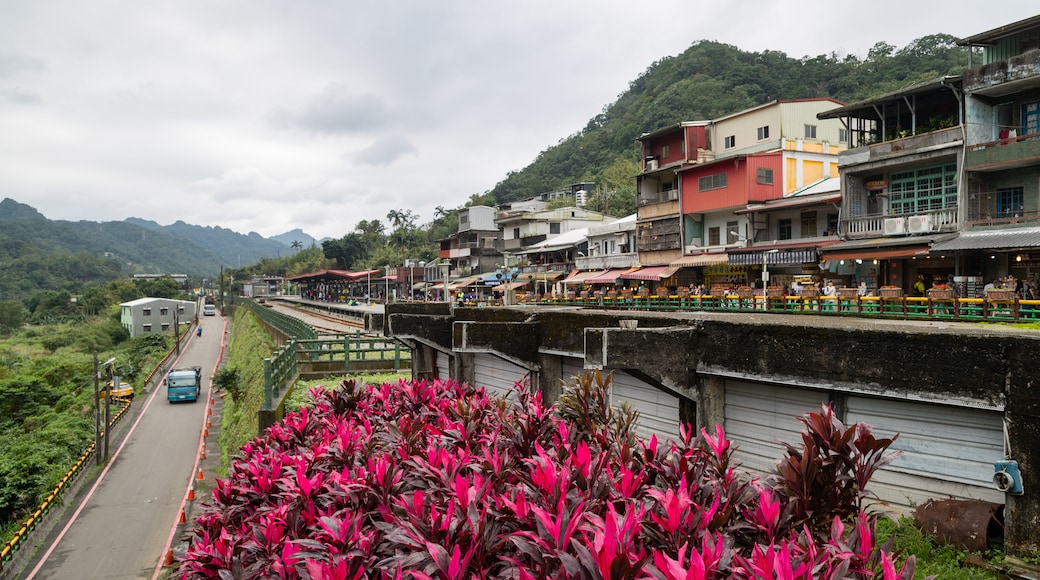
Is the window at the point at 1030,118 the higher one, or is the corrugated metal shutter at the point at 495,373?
the window at the point at 1030,118

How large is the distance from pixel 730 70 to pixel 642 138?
52.0 metres

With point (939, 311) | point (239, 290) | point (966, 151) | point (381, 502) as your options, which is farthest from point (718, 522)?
point (239, 290)

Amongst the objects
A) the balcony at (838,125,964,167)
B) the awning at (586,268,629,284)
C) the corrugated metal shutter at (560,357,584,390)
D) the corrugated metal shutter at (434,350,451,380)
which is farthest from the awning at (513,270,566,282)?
the corrugated metal shutter at (560,357,584,390)

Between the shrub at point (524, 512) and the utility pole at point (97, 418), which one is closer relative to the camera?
the shrub at point (524, 512)

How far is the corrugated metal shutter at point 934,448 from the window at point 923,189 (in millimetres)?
18524

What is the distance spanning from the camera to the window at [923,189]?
831 inches

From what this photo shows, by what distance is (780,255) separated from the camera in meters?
25.9

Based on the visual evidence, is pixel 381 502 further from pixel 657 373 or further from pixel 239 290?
pixel 239 290

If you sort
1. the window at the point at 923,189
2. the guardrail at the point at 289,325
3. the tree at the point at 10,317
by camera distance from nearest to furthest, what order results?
the window at the point at 923,189, the guardrail at the point at 289,325, the tree at the point at 10,317

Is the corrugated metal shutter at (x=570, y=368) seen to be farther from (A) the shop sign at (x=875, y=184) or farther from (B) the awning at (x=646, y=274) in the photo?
(B) the awning at (x=646, y=274)

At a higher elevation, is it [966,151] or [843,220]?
[966,151]

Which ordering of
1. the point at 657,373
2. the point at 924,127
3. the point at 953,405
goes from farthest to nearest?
1. the point at 924,127
2. the point at 657,373
3. the point at 953,405

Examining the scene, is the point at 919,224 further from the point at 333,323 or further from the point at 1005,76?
the point at 333,323

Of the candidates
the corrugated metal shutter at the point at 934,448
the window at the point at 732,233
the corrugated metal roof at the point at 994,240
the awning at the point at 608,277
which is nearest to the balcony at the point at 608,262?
the awning at the point at 608,277
